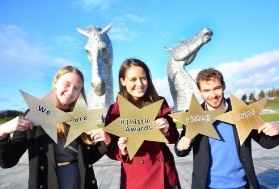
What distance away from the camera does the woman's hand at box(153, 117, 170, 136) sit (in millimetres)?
2496

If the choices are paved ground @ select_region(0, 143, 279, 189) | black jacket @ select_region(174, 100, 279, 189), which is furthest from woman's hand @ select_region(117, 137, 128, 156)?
paved ground @ select_region(0, 143, 279, 189)

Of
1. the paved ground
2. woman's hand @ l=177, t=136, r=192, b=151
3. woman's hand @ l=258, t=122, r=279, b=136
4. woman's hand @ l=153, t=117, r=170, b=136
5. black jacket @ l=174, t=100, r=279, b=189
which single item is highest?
woman's hand @ l=153, t=117, r=170, b=136

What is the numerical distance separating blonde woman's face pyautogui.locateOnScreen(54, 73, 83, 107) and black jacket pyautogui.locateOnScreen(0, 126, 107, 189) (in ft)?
1.11

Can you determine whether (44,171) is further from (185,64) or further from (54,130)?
(185,64)

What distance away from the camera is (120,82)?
277 centimetres

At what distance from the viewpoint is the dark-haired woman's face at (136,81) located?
255cm

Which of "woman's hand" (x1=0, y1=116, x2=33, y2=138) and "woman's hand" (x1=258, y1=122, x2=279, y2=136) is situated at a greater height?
"woman's hand" (x1=0, y1=116, x2=33, y2=138)

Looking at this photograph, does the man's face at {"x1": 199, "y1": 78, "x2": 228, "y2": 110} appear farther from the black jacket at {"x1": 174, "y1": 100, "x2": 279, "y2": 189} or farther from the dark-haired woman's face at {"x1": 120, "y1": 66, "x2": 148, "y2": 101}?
the dark-haired woman's face at {"x1": 120, "y1": 66, "x2": 148, "y2": 101}

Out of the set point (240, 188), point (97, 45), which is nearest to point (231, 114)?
point (240, 188)

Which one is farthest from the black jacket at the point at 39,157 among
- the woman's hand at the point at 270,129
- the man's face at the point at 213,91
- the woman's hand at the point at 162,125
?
the woman's hand at the point at 270,129

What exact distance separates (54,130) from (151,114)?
87cm

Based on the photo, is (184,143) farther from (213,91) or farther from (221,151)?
(213,91)

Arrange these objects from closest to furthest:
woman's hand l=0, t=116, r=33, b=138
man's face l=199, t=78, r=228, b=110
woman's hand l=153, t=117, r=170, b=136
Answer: woman's hand l=0, t=116, r=33, b=138 < woman's hand l=153, t=117, r=170, b=136 < man's face l=199, t=78, r=228, b=110

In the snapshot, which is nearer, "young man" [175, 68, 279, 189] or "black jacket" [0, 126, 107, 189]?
"black jacket" [0, 126, 107, 189]
